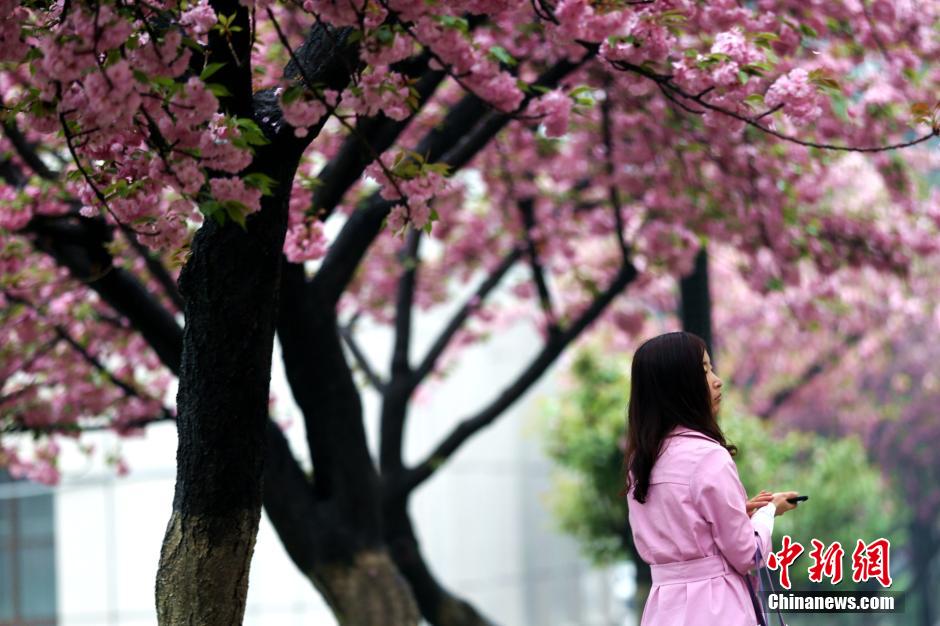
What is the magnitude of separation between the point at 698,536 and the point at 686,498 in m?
0.11

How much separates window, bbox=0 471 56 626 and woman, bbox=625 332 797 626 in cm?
1203

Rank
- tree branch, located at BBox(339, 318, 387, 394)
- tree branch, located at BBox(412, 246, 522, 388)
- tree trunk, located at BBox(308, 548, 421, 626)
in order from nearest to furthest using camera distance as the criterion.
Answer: tree trunk, located at BBox(308, 548, 421, 626) → tree branch, located at BBox(412, 246, 522, 388) → tree branch, located at BBox(339, 318, 387, 394)

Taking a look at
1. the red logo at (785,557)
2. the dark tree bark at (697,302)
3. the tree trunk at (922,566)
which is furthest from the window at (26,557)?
the tree trunk at (922,566)

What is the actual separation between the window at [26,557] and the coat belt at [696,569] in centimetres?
1204

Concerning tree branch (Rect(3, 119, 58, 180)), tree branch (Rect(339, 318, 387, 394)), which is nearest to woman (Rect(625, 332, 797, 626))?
tree branch (Rect(3, 119, 58, 180))

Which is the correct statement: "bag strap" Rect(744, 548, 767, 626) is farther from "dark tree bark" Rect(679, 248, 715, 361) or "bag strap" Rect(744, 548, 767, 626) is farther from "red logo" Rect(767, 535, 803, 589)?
"dark tree bark" Rect(679, 248, 715, 361)

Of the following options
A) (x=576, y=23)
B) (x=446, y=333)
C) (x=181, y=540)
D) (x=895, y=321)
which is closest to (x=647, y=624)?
(x=181, y=540)

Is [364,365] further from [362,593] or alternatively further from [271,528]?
[271,528]

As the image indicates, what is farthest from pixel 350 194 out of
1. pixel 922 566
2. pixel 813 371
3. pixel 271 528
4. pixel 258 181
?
pixel 922 566

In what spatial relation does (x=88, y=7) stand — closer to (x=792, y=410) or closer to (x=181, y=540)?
(x=181, y=540)

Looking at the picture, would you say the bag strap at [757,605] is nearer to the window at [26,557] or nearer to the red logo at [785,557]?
the red logo at [785,557]

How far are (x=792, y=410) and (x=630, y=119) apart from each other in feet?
46.2

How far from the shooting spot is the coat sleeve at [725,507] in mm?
3461

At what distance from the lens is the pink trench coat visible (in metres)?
3.48
